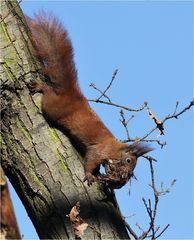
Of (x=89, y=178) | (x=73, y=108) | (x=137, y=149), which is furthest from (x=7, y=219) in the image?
(x=137, y=149)

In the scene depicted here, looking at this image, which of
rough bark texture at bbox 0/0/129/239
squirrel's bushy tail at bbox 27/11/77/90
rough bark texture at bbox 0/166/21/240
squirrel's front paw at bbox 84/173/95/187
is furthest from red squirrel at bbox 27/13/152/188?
rough bark texture at bbox 0/166/21/240

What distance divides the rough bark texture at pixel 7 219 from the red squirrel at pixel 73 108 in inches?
95.6

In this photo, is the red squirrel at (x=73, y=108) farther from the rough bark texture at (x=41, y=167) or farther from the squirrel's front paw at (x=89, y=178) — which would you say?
the squirrel's front paw at (x=89, y=178)

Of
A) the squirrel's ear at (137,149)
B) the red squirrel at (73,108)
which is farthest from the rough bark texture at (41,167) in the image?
the squirrel's ear at (137,149)

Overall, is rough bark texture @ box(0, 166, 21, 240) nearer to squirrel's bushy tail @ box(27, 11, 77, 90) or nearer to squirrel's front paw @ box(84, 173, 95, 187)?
squirrel's front paw @ box(84, 173, 95, 187)

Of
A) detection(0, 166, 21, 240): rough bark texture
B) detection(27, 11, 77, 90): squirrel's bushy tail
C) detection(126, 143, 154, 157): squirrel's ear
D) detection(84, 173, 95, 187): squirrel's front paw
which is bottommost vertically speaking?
detection(0, 166, 21, 240): rough bark texture

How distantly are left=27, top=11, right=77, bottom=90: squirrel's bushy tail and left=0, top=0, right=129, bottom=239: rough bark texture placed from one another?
35.0 inches

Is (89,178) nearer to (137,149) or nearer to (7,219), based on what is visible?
(7,219)

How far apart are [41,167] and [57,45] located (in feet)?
5.95

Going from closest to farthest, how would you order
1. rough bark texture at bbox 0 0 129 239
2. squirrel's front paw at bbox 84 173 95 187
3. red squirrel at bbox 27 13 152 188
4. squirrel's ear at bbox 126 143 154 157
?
1. rough bark texture at bbox 0 0 129 239
2. squirrel's front paw at bbox 84 173 95 187
3. red squirrel at bbox 27 13 152 188
4. squirrel's ear at bbox 126 143 154 157

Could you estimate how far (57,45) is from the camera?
4902 millimetres

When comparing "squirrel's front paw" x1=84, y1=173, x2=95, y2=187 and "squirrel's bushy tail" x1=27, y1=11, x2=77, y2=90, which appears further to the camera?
"squirrel's bushy tail" x1=27, y1=11, x2=77, y2=90

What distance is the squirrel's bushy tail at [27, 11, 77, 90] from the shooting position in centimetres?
472

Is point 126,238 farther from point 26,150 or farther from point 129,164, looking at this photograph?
point 129,164
